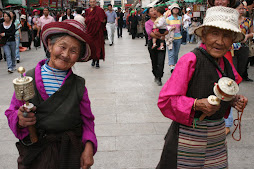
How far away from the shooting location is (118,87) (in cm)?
622

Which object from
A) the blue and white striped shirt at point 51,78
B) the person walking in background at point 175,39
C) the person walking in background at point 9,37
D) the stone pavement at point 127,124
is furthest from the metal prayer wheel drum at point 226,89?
the person walking in background at point 9,37

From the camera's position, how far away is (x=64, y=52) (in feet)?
5.85

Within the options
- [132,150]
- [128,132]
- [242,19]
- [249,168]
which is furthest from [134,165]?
[242,19]

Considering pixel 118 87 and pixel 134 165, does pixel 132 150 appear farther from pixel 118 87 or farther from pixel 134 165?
pixel 118 87

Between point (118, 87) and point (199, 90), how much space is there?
4466 millimetres

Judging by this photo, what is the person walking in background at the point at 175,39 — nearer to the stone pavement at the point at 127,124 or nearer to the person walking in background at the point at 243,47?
the stone pavement at the point at 127,124

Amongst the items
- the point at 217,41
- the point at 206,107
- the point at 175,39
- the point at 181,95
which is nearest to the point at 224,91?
the point at 206,107

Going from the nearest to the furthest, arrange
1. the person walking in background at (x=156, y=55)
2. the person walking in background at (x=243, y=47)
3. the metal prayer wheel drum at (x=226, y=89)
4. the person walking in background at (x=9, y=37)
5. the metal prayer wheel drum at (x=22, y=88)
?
the metal prayer wheel drum at (x=22, y=88) < the metal prayer wheel drum at (x=226, y=89) < the person walking in background at (x=243, y=47) < the person walking in background at (x=156, y=55) < the person walking in background at (x=9, y=37)

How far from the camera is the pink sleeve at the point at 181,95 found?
1739 millimetres

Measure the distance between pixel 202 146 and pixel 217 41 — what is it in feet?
2.31

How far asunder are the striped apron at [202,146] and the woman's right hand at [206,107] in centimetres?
18

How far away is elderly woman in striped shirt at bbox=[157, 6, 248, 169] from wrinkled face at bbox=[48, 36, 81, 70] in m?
0.64

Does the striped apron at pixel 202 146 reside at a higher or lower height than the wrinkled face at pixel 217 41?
lower

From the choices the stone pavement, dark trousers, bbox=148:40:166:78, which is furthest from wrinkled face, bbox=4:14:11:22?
dark trousers, bbox=148:40:166:78
